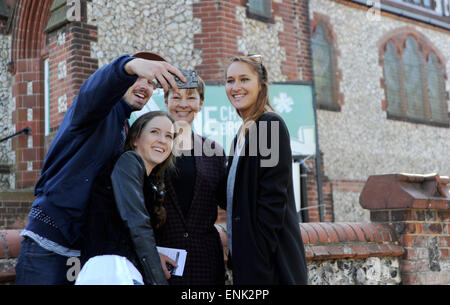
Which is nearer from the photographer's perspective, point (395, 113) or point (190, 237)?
point (190, 237)

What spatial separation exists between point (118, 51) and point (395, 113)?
352 inches

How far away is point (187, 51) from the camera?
29.0ft

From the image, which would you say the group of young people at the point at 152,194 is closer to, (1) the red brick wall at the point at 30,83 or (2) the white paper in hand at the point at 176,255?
(2) the white paper in hand at the point at 176,255

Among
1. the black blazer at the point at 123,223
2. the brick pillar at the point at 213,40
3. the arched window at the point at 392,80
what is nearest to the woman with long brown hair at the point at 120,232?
the black blazer at the point at 123,223

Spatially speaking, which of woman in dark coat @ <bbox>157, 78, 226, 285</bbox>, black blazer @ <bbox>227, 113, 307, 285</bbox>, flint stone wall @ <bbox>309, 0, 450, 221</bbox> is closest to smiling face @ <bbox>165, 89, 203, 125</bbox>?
woman in dark coat @ <bbox>157, 78, 226, 285</bbox>

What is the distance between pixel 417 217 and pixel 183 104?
2.39m

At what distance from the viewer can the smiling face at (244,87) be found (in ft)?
9.46

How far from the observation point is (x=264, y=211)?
2594mm

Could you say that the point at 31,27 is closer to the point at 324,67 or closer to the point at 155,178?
the point at 324,67

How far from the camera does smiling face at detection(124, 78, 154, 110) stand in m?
2.80

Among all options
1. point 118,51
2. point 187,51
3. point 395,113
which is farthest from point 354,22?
point 118,51

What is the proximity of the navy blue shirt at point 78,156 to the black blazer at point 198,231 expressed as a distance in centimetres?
52
